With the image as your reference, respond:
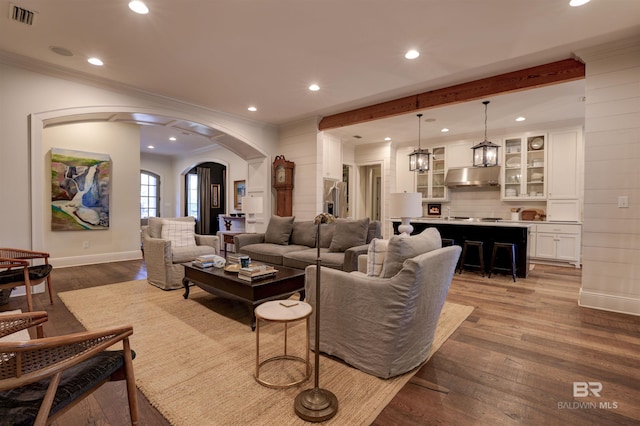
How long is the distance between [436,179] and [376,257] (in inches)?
227

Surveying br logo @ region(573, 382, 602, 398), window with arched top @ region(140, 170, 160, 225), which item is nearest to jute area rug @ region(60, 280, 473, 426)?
br logo @ region(573, 382, 602, 398)

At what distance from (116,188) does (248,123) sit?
9.72 feet

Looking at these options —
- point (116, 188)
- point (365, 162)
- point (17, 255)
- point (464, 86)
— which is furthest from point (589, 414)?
point (116, 188)

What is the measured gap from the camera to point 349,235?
13.5 feet

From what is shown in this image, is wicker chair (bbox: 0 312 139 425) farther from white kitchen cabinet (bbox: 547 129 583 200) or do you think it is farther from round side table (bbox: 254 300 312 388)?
white kitchen cabinet (bbox: 547 129 583 200)

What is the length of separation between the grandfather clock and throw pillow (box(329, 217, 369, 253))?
2.22 metres

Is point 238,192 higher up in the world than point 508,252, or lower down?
higher up

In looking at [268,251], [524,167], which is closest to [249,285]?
[268,251]

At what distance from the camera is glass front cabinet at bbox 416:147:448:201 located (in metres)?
7.18

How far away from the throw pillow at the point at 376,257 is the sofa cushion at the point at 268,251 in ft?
7.63

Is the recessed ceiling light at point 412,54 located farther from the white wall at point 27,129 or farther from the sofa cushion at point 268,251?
the white wall at point 27,129

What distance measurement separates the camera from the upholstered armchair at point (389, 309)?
6.14ft

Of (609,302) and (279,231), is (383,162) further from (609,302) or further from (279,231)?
(609,302)

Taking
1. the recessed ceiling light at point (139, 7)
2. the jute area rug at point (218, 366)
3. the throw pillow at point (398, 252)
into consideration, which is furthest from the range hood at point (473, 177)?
the recessed ceiling light at point (139, 7)
